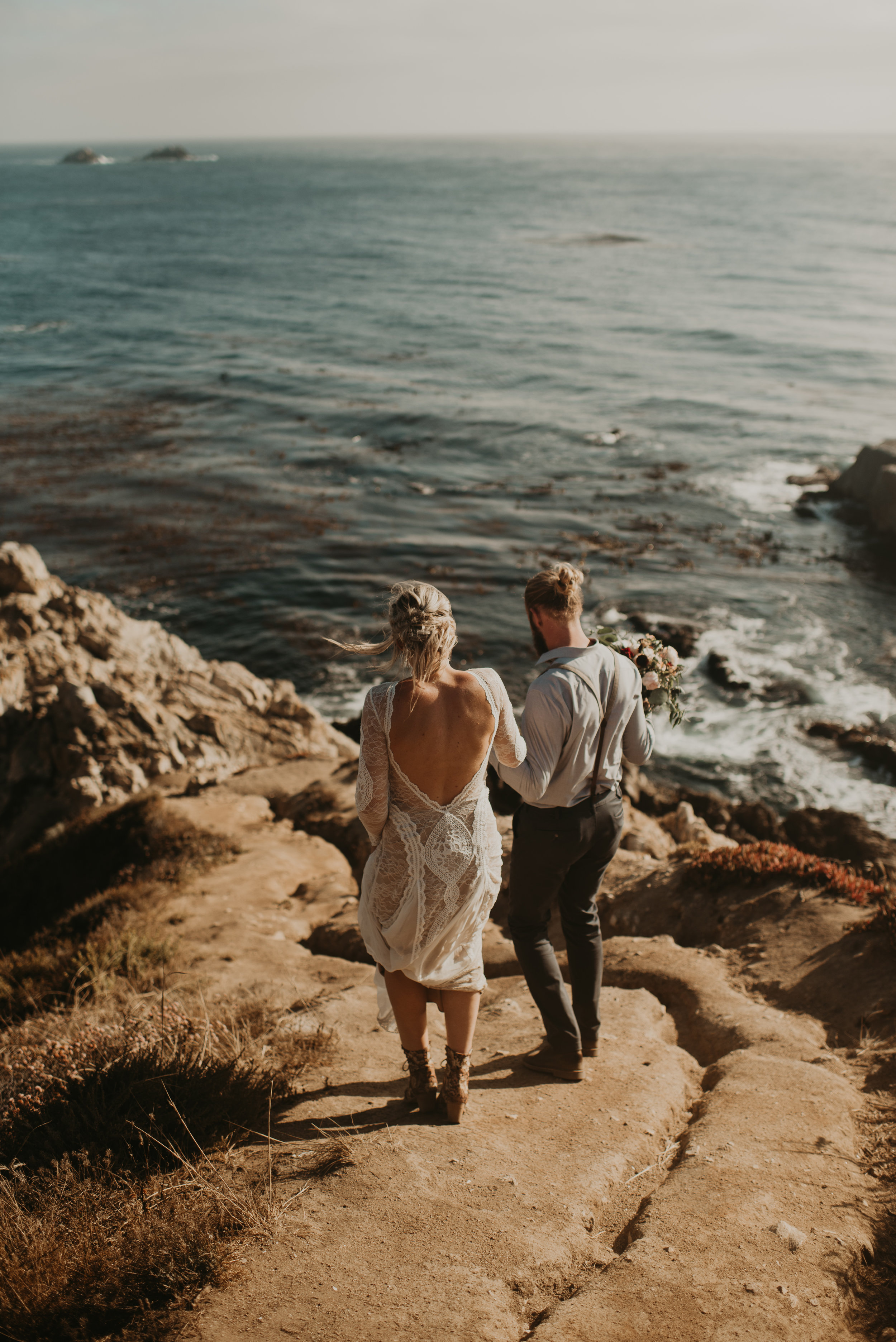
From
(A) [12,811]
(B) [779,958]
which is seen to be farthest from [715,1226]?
(A) [12,811]

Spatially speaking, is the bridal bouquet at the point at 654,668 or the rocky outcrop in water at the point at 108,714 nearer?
the bridal bouquet at the point at 654,668

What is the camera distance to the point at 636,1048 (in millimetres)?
5387

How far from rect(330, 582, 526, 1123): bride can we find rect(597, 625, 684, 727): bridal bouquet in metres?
1.24

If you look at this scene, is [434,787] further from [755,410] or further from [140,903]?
[755,410]

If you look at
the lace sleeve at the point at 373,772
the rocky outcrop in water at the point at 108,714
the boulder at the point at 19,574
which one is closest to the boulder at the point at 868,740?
the rocky outcrop in water at the point at 108,714

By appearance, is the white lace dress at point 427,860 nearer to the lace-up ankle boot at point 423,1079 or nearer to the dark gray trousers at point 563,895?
the dark gray trousers at point 563,895

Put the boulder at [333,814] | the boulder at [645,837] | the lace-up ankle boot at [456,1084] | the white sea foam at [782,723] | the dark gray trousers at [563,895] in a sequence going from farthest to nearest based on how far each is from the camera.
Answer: the white sea foam at [782,723] < the boulder at [645,837] < the boulder at [333,814] < the dark gray trousers at [563,895] < the lace-up ankle boot at [456,1084]

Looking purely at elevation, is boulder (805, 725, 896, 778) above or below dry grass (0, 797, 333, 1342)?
below

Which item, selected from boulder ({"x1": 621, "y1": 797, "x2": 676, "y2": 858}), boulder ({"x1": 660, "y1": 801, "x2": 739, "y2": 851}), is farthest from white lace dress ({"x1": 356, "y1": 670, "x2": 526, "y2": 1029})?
boulder ({"x1": 660, "y1": 801, "x2": 739, "y2": 851})

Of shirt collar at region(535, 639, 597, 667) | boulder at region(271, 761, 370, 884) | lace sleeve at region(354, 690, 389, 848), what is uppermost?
shirt collar at region(535, 639, 597, 667)

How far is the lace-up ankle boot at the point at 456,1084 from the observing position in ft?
14.3

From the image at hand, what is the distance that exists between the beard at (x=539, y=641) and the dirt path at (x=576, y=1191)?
2506 millimetres

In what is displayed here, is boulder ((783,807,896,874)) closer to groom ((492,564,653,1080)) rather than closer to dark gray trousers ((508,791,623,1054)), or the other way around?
dark gray trousers ((508,791,623,1054))

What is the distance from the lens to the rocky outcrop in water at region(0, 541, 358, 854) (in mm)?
11484
